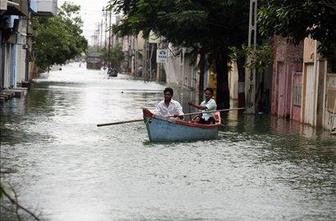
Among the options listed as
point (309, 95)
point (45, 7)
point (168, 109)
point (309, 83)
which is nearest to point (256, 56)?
point (309, 83)

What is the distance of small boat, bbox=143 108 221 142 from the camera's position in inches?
749

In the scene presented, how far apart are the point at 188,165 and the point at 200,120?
6290mm

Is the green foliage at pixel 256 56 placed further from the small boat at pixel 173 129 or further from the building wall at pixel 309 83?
the small boat at pixel 173 129

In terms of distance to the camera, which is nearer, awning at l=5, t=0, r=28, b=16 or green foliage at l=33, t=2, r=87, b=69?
awning at l=5, t=0, r=28, b=16

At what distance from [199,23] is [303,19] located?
14.4 metres

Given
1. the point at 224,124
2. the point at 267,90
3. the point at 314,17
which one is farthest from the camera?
the point at 267,90

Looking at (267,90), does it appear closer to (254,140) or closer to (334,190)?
(254,140)

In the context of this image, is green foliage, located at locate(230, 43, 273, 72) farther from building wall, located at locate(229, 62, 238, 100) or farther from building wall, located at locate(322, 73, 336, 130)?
building wall, located at locate(229, 62, 238, 100)

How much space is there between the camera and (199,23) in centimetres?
3122

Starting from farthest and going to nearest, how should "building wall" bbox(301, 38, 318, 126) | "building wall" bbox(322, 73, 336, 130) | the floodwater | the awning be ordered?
the awning, "building wall" bbox(301, 38, 318, 126), "building wall" bbox(322, 73, 336, 130), the floodwater

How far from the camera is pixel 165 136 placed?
19422mm

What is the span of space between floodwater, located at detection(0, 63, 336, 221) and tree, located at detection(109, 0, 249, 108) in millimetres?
7703

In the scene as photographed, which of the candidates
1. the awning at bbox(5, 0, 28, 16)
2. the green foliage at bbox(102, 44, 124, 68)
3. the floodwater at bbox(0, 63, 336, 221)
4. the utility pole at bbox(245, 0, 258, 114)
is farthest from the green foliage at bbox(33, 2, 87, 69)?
the green foliage at bbox(102, 44, 124, 68)

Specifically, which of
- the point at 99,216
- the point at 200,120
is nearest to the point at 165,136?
the point at 200,120
